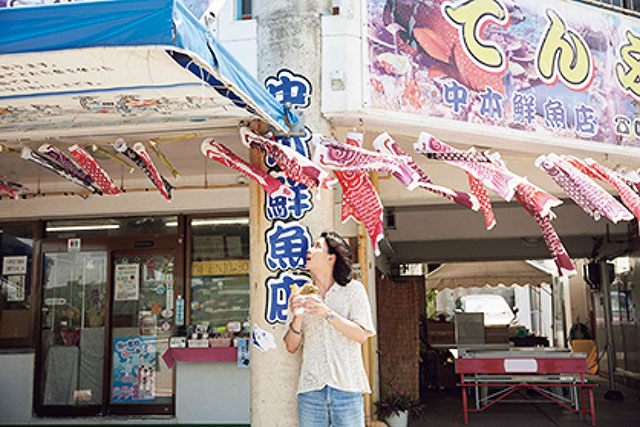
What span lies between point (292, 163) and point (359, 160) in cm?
60

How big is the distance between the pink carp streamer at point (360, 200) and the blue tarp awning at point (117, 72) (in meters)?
0.76

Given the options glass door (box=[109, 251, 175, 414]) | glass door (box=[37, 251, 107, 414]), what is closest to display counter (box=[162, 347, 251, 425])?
glass door (box=[109, 251, 175, 414])

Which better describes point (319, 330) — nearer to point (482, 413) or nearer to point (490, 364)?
point (490, 364)

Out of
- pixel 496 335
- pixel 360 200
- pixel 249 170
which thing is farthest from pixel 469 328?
pixel 249 170

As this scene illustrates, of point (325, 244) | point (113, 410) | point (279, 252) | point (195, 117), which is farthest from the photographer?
point (113, 410)

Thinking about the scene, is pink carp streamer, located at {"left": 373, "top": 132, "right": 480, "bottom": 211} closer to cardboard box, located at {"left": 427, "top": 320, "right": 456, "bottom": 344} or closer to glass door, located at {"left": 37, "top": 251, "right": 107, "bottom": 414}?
glass door, located at {"left": 37, "top": 251, "right": 107, "bottom": 414}

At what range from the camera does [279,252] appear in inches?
213

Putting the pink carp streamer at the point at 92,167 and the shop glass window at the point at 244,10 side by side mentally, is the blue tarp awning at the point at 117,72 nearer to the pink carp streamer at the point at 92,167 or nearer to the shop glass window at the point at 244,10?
the pink carp streamer at the point at 92,167

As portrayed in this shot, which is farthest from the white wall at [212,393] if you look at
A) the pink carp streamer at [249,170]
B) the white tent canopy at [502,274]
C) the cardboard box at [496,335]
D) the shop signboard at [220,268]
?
the white tent canopy at [502,274]

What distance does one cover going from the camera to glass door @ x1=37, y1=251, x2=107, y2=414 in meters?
8.27

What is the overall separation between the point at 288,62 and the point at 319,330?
107 inches

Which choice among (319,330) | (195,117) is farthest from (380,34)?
(319,330)

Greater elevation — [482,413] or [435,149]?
[435,149]

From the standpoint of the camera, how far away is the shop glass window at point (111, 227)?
8.50 metres
